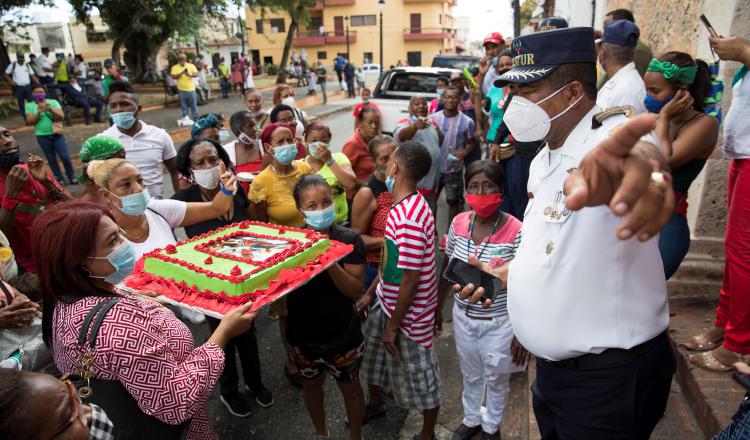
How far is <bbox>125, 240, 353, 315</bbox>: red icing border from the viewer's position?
6.85 feet

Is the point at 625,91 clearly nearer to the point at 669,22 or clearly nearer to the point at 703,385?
the point at 703,385

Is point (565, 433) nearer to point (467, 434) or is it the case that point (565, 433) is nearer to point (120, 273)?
point (467, 434)

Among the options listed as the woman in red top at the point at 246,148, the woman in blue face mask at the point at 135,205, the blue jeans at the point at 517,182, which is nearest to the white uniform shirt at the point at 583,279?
the woman in blue face mask at the point at 135,205

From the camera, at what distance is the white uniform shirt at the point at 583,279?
58.1 inches

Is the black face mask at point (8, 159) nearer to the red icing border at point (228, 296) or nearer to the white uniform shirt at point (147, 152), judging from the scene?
the white uniform shirt at point (147, 152)

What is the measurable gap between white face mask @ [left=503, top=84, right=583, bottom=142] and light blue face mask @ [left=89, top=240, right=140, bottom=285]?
5.54ft

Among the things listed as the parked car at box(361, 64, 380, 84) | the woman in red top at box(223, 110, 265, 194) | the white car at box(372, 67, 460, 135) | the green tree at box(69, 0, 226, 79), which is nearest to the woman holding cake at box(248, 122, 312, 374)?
the woman in red top at box(223, 110, 265, 194)

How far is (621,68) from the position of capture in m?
3.22

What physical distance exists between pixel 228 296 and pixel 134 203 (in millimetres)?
1143

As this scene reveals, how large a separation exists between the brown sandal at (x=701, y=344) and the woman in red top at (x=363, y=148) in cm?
314

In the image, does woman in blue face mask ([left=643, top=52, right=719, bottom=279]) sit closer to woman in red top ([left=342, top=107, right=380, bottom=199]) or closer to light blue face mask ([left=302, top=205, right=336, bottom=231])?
light blue face mask ([left=302, top=205, right=336, bottom=231])

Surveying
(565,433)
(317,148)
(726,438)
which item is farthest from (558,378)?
(317,148)

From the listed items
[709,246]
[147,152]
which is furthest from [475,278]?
[147,152]

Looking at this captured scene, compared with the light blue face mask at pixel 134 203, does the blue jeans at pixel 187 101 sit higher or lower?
higher
